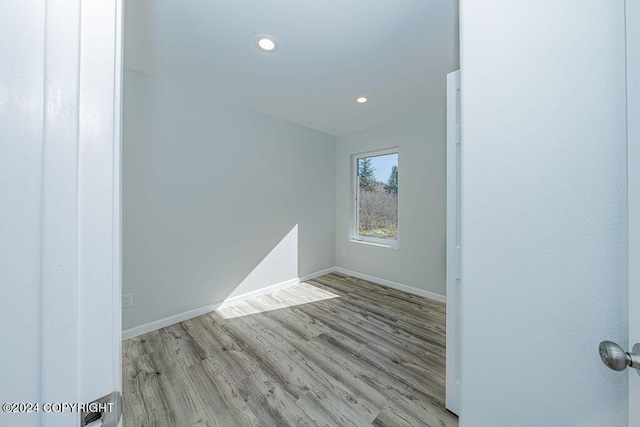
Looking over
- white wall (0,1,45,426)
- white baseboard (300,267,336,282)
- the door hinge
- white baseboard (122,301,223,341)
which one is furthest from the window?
white wall (0,1,45,426)

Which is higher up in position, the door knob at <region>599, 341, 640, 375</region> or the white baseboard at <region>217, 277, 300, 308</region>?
the door knob at <region>599, 341, 640, 375</region>

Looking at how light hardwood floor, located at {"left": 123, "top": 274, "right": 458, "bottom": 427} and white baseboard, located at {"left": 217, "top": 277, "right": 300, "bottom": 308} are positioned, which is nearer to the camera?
light hardwood floor, located at {"left": 123, "top": 274, "right": 458, "bottom": 427}

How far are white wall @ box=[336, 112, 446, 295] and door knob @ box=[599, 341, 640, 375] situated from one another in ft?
8.08

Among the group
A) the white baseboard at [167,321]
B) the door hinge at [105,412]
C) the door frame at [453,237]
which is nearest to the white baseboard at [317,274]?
the white baseboard at [167,321]

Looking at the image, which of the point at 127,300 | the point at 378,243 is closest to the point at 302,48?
the point at 127,300

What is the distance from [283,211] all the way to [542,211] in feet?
9.40

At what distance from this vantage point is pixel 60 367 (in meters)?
0.37

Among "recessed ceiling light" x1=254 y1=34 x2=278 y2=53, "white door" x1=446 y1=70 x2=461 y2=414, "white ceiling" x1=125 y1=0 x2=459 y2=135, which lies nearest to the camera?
"white door" x1=446 y1=70 x2=461 y2=414

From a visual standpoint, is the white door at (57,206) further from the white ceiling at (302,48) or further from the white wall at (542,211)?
the white ceiling at (302,48)

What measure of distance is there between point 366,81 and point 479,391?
240cm

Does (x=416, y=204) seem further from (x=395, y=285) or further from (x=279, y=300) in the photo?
(x=279, y=300)

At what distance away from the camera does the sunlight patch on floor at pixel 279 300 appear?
103 inches

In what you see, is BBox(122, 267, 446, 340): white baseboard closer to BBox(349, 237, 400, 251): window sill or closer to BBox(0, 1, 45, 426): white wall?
BBox(349, 237, 400, 251): window sill

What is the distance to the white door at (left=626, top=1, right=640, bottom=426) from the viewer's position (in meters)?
0.53
